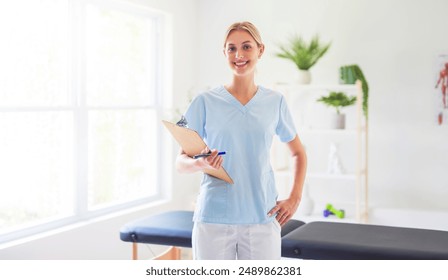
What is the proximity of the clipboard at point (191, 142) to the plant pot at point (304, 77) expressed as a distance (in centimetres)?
232

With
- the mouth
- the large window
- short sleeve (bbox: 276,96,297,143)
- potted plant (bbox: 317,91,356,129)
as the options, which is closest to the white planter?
potted plant (bbox: 317,91,356,129)

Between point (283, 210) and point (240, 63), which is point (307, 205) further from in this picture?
point (240, 63)

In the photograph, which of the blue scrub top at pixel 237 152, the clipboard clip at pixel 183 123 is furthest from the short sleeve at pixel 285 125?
the clipboard clip at pixel 183 123

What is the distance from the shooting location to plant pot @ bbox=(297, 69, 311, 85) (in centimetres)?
396

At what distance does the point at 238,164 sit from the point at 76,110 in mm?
1987

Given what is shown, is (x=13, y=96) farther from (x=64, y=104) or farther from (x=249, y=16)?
(x=249, y=16)

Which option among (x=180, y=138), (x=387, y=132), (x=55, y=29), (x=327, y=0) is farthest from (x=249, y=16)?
(x=180, y=138)

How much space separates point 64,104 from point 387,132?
2.14 meters

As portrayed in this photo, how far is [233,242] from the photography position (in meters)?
1.73

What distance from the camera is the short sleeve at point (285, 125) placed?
190 cm

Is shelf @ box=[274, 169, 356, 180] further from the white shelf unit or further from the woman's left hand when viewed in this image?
the woman's left hand

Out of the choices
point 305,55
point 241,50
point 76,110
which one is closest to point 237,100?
point 241,50

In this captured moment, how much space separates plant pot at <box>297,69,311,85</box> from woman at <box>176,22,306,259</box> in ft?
7.16

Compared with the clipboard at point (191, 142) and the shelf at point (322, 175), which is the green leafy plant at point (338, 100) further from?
the clipboard at point (191, 142)
